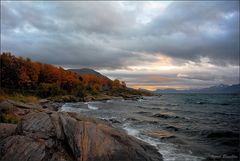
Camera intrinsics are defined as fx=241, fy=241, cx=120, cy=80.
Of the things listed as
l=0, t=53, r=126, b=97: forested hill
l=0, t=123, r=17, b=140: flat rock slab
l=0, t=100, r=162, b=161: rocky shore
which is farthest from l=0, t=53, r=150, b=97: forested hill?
l=0, t=100, r=162, b=161: rocky shore

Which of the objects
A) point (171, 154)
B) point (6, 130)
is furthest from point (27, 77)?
point (171, 154)

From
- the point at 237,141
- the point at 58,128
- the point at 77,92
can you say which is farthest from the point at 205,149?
the point at 77,92

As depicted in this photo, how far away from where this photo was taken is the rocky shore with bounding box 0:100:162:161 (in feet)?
43.5

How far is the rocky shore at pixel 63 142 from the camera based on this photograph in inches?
522

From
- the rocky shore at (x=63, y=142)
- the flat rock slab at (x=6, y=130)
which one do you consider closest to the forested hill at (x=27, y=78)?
the flat rock slab at (x=6, y=130)

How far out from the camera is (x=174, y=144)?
21.9m

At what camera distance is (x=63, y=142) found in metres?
14.4

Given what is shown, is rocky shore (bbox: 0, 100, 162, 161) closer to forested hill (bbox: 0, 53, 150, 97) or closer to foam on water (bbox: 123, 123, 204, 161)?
foam on water (bbox: 123, 123, 204, 161)

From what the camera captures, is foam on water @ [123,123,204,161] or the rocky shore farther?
foam on water @ [123,123,204,161]

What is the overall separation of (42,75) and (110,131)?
89988mm

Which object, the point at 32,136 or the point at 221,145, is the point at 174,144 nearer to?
the point at 221,145

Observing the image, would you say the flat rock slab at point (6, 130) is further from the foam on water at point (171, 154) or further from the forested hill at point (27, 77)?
the forested hill at point (27, 77)

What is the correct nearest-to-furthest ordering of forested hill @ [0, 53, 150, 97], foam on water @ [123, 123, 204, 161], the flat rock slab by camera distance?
1. the flat rock slab
2. foam on water @ [123, 123, 204, 161]
3. forested hill @ [0, 53, 150, 97]

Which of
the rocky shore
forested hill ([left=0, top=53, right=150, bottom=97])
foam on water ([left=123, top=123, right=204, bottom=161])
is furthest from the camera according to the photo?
forested hill ([left=0, top=53, right=150, bottom=97])
